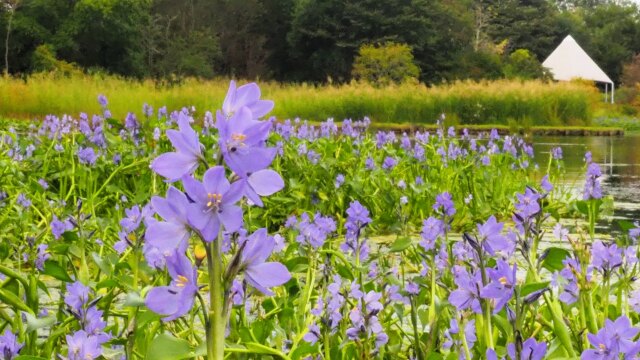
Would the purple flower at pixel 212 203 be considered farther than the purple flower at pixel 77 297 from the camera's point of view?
No

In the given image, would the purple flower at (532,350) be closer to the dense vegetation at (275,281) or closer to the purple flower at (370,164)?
the dense vegetation at (275,281)

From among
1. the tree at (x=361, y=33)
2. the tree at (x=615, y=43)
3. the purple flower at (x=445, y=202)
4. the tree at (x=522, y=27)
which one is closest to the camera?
the purple flower at (x=445, y=202)

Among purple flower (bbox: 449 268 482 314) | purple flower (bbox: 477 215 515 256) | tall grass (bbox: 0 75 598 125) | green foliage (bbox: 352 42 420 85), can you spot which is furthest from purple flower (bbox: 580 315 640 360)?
green foliage (bbox: 352 42 420 85)

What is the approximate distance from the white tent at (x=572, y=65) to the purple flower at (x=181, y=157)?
35.1m

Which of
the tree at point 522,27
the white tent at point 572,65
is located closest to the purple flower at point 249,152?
the white tent at point 572,65

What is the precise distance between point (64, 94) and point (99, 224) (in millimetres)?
9841

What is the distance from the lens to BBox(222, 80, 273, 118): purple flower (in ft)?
2.13

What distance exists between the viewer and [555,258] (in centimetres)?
128

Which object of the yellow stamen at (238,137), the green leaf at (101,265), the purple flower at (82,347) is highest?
the yellow stamen at (238,137)

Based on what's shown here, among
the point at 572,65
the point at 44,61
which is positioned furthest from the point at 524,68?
the point at 44,61

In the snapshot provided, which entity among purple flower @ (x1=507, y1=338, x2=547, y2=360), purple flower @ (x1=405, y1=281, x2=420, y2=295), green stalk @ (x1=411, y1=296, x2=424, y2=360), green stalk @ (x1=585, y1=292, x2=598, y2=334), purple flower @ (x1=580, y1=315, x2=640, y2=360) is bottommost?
green stalk @ (x1=411, y1=296, x2=424, y2=360)

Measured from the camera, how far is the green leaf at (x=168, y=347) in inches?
27.7

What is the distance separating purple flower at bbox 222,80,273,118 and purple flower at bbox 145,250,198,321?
12cm

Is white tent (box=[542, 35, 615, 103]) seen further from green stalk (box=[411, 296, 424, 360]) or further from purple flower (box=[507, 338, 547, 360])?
purple flower (box=[507, 338, 547, 360])
